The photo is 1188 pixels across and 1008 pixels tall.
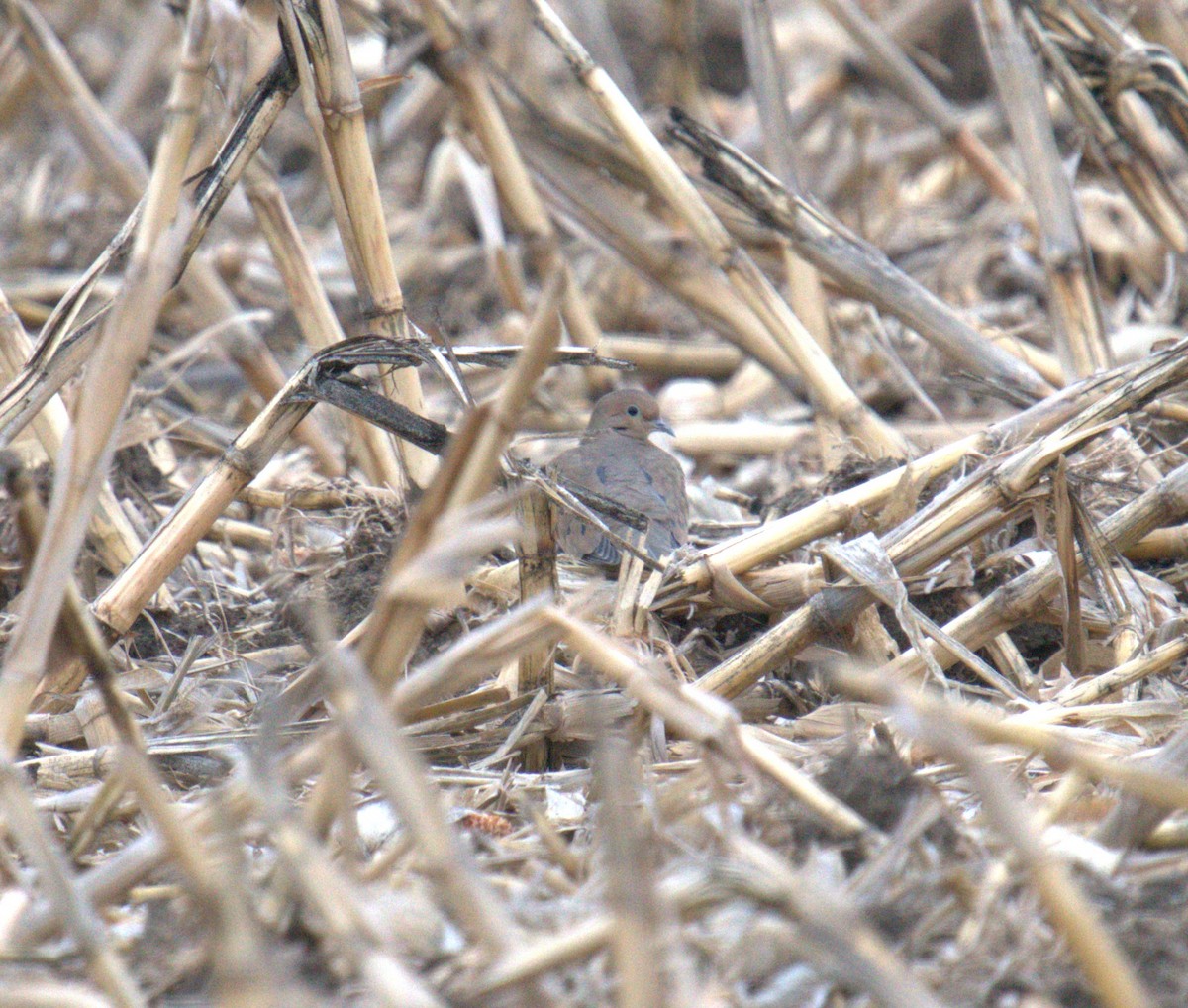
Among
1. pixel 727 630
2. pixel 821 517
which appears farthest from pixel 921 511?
pixel 727 630

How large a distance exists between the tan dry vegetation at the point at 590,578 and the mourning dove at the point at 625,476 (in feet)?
0.31

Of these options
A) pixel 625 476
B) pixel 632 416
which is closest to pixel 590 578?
pixel 625 476

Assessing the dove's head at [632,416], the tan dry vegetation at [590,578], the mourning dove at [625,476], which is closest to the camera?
the tan dry vegetation at [590,578]

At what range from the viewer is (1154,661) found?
2.21m

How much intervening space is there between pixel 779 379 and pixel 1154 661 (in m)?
1.67

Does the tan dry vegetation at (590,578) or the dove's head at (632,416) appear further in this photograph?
the dove's head at (632,416)

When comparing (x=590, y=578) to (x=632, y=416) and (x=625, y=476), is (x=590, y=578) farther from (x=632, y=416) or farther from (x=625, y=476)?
(x=632, y=416)

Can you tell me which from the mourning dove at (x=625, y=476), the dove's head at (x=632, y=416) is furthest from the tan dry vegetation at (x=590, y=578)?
the dove's head at (x=632, y=416)

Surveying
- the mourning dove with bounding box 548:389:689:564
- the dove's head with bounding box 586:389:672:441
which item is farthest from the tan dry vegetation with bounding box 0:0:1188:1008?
the dove's head with bounding box 586:389:672:441

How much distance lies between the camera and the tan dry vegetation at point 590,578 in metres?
1.39

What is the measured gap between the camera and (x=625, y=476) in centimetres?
331

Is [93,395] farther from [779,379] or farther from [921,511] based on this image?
[779,379]

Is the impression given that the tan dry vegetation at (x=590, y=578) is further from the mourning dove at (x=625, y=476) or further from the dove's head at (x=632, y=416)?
the dove's head at (x=632, y=416)

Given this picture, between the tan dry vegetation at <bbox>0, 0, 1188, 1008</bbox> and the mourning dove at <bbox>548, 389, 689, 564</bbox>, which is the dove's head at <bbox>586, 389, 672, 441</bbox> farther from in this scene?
the tan dry vegetation at <bbox>0, 0, 1188, 1008</bbox>
